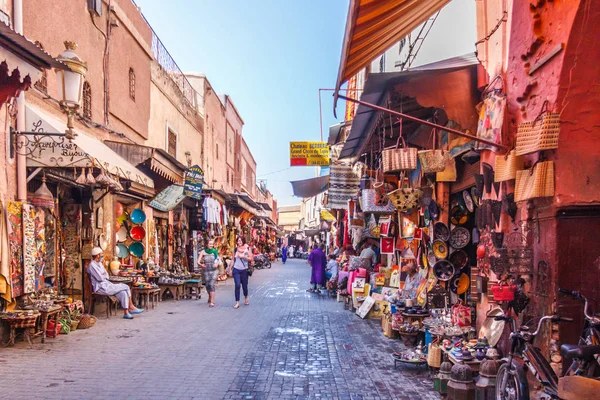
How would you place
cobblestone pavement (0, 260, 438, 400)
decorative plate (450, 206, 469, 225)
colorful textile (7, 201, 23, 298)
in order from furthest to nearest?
decorative plate (450, 206, 469, 225), colorful textile (7, 201, 23, 298), cobblestone pavement (0, 260, 438, 400)

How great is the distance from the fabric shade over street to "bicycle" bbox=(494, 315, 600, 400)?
1424 cm

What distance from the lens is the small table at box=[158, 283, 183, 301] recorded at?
1436 centimetres

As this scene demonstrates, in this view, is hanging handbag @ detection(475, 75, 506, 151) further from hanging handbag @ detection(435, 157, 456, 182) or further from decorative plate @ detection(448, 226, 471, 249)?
decorative plate @ detection(448, 226, 471, 249)

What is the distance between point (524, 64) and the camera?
18.4ft

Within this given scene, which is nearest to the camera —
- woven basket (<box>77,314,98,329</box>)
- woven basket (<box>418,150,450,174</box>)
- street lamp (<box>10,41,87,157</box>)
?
street lamp (<box>10,41,87,157</box>)

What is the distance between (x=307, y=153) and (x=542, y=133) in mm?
14830

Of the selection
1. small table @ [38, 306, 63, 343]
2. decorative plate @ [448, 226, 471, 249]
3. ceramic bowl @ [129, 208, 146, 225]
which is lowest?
small table @ [38, 306, 63, 343]

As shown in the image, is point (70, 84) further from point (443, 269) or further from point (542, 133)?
point (443, 269)

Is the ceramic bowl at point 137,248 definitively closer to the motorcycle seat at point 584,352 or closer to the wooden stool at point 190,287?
the wooden stool at point 190,287

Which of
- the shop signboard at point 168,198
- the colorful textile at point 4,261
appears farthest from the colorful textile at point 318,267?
the colorful textile at point 4,261

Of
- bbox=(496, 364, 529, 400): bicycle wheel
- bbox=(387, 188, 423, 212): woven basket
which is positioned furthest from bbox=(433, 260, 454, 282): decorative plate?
bbox=(496, 364, 529, 400): bicycle wheel

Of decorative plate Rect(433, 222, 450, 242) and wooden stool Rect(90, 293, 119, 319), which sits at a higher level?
decorative plate Rect(433, 222, 450, 242)

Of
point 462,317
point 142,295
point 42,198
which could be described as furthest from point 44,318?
point 462,317

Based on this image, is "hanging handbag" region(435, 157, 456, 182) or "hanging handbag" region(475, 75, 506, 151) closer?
"hanging handbag" region(475, 75, 506, 151)
